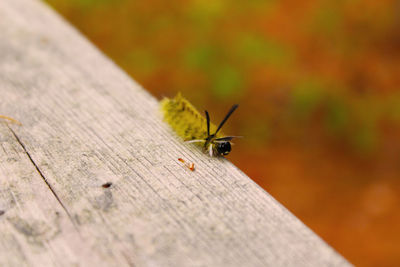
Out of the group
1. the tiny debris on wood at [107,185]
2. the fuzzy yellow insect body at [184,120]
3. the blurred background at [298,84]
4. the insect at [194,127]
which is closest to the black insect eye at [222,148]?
the insect at [194,127]

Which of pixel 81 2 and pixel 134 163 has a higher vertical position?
pixel 134 163

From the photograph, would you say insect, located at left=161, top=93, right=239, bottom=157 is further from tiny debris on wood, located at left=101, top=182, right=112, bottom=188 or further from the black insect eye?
tiny debris on wood, located at left=101, top=182, right=112, bottom=188

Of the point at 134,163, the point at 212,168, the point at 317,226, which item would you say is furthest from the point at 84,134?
the point at 317,226

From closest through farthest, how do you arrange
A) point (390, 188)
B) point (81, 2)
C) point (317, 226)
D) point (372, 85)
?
1. point (317, 226)
2. point (390, 188)
3. point (372, 85)
4. point (81, 2)

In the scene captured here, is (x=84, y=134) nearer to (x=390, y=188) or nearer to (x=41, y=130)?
(x=41, y=130)

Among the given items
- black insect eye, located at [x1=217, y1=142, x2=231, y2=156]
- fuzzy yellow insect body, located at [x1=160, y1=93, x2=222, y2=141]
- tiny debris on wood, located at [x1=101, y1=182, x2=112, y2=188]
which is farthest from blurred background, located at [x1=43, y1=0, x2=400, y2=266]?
tiny debris on wood, located at [x1=101, y1=182, x2=112, y2=188]

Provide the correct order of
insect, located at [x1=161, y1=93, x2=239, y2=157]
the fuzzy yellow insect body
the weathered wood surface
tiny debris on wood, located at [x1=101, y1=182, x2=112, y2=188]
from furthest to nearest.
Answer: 1. the fuzzy yellow insect body
2. insect, located at [x1=161, y1=93, x2=239, y2=157]
3. tiny debris on wood, located at [x1=101, y1=182, x2=112, y2=188]
4. the weathered wood surface
